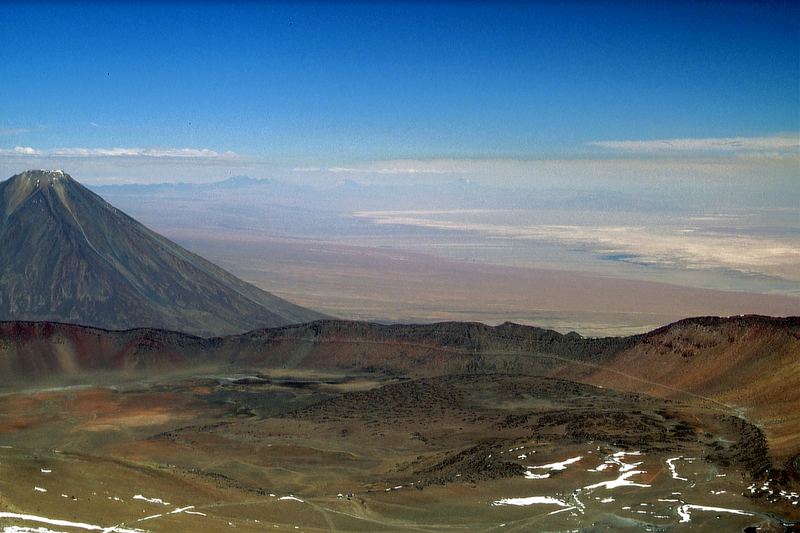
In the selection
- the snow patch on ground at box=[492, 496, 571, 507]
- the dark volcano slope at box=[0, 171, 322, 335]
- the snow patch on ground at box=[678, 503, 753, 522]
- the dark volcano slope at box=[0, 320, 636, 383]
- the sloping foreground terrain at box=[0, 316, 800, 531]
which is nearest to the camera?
the snow patch on ground at box=[678, 503, 753, 522]

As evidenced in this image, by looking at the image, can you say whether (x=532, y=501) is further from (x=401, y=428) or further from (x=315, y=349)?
(x=315, y=349)

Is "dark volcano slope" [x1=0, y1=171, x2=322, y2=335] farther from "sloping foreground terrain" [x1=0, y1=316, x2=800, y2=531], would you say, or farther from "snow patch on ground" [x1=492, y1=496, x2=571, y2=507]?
"snow patch on ground" [x1=492, y1=496, x2=571, y2=507]

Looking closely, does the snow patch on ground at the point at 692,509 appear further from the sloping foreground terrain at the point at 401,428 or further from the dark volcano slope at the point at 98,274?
the dark volcano slope at the point at 98,274

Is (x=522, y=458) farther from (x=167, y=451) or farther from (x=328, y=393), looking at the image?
(x=328, y=393)

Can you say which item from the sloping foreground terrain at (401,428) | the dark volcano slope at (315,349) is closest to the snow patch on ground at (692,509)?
the sloping foreground terrain at (401,428)

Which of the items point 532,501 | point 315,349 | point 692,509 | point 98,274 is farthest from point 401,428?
point 98,274

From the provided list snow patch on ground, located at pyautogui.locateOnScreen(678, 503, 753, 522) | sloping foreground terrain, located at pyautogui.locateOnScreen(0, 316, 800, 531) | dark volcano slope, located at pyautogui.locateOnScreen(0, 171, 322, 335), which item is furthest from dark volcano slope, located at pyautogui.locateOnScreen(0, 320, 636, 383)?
snow patch on ground, located at pyautogui.locateOnScreen(678, 503, 753, 522)
